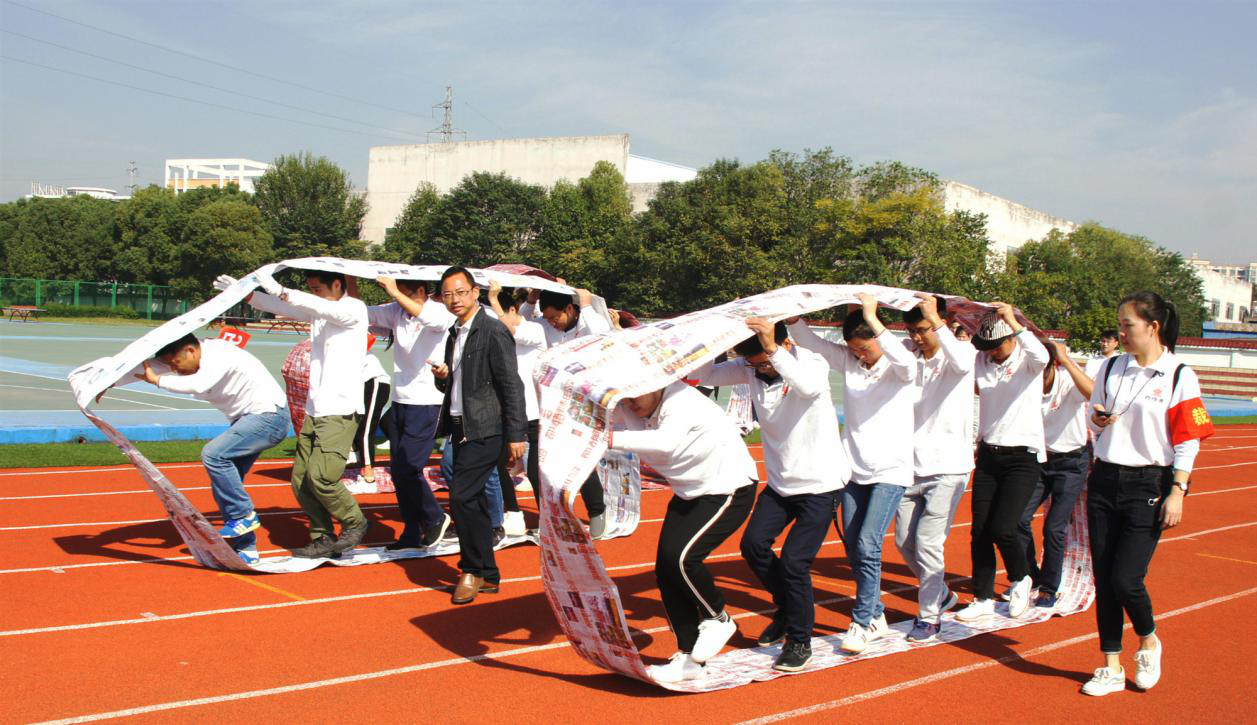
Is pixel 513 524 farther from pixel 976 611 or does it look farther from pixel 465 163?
pixel 465 163

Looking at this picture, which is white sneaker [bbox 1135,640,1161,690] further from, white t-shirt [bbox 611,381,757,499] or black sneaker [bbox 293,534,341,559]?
black sneaker [bbox 293,534,341,559]

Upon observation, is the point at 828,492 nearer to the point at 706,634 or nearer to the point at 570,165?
the point at 706,634

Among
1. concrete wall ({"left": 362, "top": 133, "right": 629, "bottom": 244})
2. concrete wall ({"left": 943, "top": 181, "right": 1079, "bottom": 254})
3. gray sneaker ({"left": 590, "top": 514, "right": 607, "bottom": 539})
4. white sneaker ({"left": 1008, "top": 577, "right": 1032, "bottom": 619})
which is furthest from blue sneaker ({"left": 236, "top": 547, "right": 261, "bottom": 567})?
concrete wall ({"left": 362, "top": 133, "right": 629, "bottom": 244})

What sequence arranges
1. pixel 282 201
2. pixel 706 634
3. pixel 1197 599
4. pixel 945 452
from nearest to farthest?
pixel 706 634 < pixel 945 452 < pixel 1197 599 < pixel 282 201

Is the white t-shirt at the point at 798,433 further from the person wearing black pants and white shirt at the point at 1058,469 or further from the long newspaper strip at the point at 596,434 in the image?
the person wearing black pants and white shirt at the point at 1058,469

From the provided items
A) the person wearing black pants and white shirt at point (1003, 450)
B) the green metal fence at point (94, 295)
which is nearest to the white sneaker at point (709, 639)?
the person wearing black pants and white shirt at point (1003, 450)

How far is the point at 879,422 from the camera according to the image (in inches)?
223

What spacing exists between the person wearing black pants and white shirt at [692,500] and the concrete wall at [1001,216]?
45.4 meters

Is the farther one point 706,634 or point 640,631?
point 640,631

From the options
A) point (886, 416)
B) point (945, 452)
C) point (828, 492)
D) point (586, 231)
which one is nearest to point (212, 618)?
point (828, 492)

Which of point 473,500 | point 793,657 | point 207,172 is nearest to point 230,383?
point 473,500

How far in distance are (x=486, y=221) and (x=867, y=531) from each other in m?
55.5

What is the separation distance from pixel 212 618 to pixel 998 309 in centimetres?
512

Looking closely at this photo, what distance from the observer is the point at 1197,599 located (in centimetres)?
755
